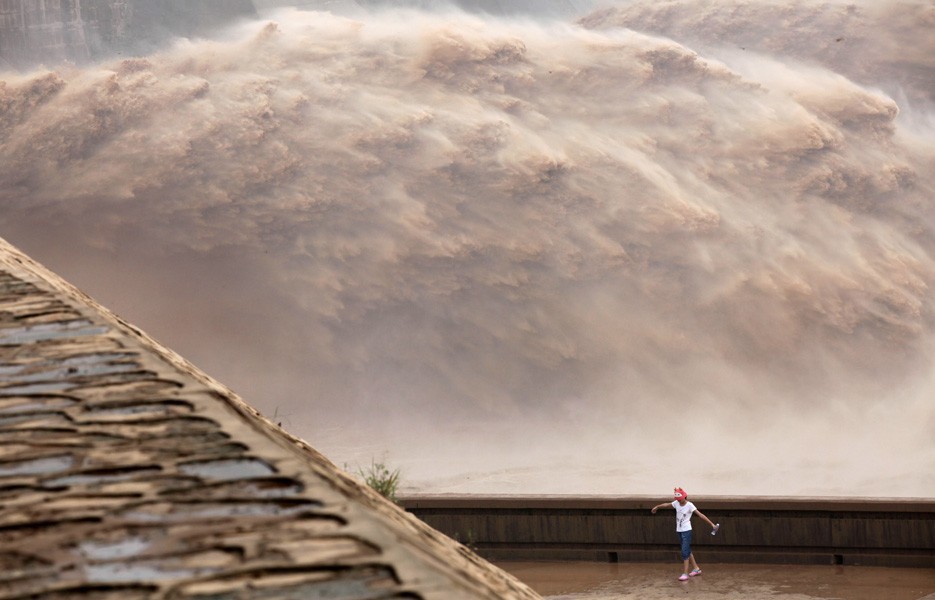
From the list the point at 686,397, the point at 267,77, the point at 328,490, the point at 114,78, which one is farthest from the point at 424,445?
the point at 328,490

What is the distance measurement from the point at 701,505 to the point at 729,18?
709 inches

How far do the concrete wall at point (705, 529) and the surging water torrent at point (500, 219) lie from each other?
37.8 ft

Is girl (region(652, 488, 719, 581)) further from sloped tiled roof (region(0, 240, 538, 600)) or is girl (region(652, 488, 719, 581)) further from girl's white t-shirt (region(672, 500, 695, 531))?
sloped tiled roof (region(0, 240, 538, 600))

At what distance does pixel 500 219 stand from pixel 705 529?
14.2m

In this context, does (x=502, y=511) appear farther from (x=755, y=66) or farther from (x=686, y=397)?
(x=755, y=66)

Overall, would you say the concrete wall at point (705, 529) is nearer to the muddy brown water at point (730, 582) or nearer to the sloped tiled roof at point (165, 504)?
the muddy brown water at point (730, 582)

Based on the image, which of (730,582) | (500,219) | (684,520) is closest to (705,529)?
(730,582)

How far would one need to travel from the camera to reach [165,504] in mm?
1418

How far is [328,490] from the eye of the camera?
1.49 metres

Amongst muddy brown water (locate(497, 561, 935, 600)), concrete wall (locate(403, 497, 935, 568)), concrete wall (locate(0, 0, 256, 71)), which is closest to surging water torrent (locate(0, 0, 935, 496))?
concrete wall (locate(0, 0, 256, 71))

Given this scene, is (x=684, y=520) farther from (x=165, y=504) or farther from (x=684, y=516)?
(x=165, y=504)

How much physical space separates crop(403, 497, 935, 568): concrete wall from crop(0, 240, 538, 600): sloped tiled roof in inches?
435

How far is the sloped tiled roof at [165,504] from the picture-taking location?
130 cm

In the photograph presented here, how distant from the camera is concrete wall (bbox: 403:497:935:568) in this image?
11.7m
